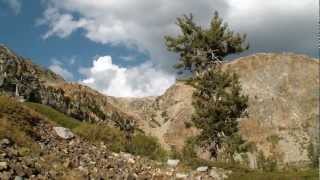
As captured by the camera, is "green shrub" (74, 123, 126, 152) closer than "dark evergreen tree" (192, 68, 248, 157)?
Yes

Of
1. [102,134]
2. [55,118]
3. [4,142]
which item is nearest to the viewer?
[4,142]

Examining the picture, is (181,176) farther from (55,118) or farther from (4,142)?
(55,118)

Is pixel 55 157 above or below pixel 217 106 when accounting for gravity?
below

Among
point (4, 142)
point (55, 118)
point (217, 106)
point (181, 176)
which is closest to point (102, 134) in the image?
point (217, 106)

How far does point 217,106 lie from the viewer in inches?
2067

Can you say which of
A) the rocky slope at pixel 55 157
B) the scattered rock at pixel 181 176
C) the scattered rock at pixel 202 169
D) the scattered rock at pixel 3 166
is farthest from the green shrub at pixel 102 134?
the scattered rock at pixel 3 166

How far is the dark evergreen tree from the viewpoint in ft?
172

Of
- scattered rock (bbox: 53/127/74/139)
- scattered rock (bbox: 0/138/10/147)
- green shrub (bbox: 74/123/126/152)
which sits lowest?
scattered rock (bbox: 0/138/10/147)

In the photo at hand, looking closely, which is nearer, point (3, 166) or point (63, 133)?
point (3, 166)

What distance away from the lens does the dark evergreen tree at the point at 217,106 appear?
52.6m

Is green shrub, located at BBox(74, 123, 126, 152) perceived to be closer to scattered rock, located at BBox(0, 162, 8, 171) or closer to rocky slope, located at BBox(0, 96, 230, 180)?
rocky slope, located at BBox(0, 96, 230, 180)

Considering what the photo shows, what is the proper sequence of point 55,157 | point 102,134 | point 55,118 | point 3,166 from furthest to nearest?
point 55,118, point 102,134, point 55,157, point 3,166

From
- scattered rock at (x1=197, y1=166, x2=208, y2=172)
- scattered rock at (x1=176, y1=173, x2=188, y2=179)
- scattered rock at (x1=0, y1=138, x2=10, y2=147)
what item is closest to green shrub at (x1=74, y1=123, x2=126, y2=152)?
scattered rock at (x1=197, y1=166, x2=208, y2=172)

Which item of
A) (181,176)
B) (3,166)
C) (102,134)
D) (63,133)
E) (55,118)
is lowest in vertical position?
(3,166)
